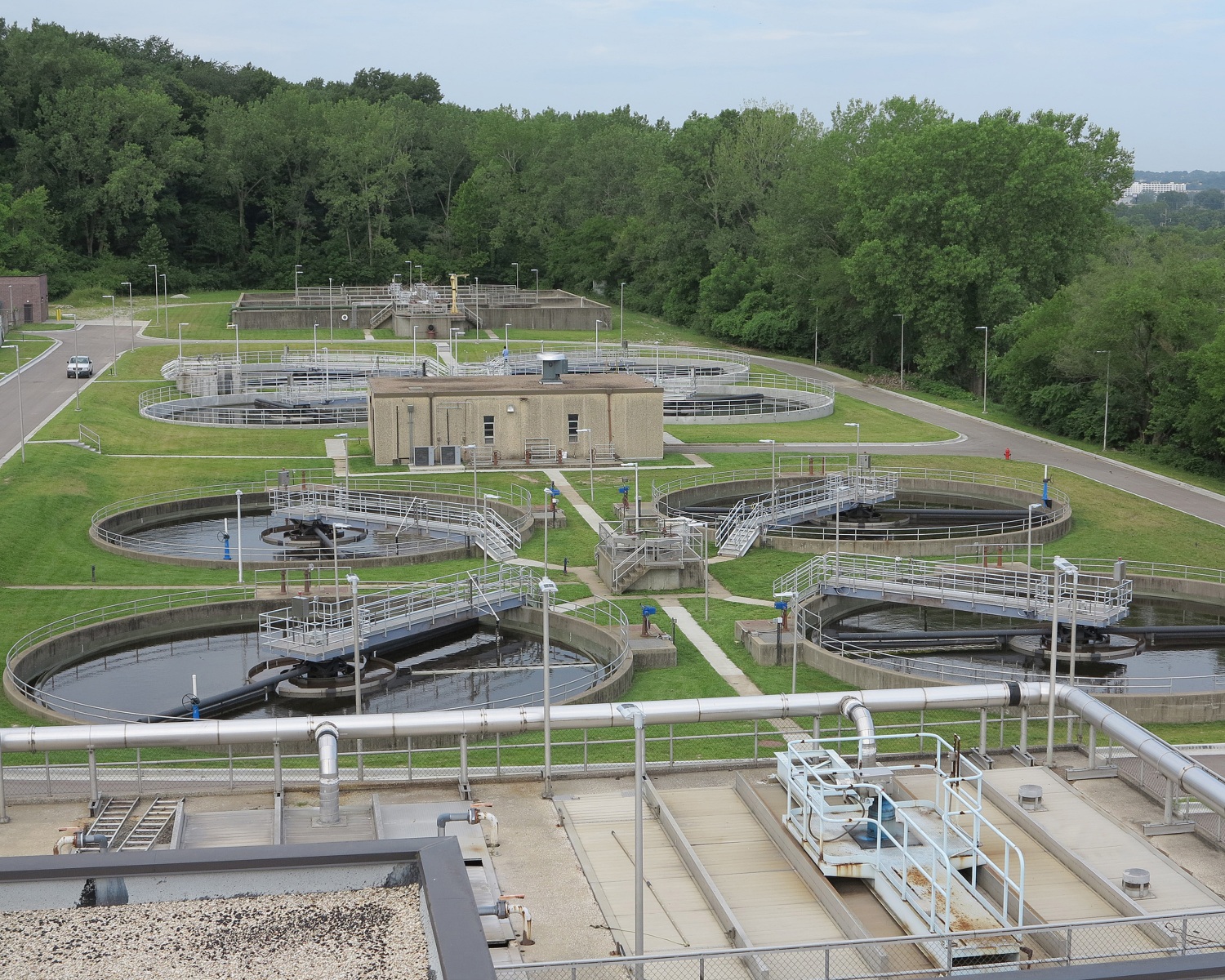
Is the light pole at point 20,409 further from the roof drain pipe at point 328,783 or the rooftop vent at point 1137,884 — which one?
the rooftop vent at point 1137,884

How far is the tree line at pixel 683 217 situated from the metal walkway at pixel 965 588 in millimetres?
28974

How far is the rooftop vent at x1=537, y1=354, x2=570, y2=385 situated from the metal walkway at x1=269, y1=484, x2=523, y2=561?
13.9 meters

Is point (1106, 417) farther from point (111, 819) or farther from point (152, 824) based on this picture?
point (111, 819)

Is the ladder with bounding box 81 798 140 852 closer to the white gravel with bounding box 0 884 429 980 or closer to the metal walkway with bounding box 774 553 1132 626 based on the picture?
the white gravel with bounding box 0 884 429 980

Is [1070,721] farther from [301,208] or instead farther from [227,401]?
[301,208]

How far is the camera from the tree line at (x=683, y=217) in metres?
91.7

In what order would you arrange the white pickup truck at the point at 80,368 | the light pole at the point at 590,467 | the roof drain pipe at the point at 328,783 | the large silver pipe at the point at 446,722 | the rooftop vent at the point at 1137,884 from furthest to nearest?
the white pickup truck at the point at 80,368 < the light pole at the point at 590,467 < the large silver pipe at the point at 446,722 < the roof drain pipe at the point at 328,783 < the rooftop vent at the point at 1137,884

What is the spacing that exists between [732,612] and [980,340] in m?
61.8

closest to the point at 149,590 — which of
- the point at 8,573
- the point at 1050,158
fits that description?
the point at 8,573

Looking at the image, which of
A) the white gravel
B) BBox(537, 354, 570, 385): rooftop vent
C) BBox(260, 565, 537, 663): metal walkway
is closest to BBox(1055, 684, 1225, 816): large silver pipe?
the white gravel

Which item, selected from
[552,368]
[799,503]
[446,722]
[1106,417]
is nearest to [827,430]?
[1106,417]

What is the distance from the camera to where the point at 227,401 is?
9675 centimetres

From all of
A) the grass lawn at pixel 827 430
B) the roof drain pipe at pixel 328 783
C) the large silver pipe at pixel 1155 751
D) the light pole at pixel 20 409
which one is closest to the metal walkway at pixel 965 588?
the large silver pipe at pixel 1155 751

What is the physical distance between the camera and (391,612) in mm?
48438
